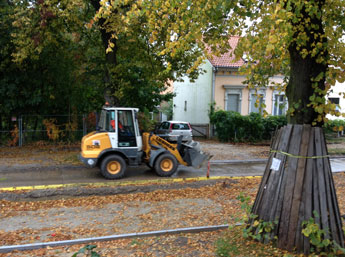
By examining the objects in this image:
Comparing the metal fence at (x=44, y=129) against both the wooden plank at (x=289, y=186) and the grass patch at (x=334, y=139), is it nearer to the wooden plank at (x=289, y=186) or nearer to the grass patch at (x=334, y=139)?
the wooden plank at (x=289, y=186)

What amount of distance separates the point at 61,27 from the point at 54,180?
633 centimetres

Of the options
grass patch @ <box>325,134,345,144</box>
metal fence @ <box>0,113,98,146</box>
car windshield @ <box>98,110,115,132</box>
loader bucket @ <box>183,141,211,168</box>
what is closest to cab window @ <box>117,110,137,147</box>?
car windshield @ <box>98,110,115,132</box>

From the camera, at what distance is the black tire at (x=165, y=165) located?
1090cm

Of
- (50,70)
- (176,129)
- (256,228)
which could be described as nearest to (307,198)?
(256,228)

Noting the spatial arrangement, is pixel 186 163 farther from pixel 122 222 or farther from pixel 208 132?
pixel 208 132

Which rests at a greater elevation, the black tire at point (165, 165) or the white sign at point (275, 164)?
the white sign at point (275, 164)

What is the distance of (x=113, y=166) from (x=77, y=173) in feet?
6.02

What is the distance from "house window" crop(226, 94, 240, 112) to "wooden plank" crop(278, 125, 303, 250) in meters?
20.2

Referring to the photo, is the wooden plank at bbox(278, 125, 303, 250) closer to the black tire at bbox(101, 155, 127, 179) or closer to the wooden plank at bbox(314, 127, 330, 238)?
the wooden plank at bbox(314, 127, 330, 238)

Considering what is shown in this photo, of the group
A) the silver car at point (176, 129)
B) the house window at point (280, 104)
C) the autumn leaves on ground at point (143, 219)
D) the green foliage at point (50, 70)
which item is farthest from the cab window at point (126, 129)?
the silver car at point (176, 129)

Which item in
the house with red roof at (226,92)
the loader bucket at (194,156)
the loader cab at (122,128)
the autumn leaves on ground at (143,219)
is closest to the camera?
the autumn leaves on ground at (143,219)

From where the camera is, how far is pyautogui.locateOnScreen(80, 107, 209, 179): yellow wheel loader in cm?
1035

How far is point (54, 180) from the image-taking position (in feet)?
33.8

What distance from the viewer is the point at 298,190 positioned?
179 inches
